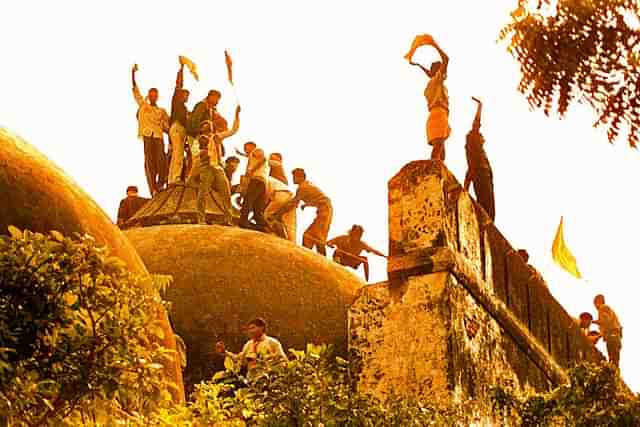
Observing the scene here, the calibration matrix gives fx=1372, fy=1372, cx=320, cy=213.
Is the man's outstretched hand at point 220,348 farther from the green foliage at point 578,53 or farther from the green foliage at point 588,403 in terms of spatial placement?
the green foliage at point 578,53

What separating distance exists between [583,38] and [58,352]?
2783mm

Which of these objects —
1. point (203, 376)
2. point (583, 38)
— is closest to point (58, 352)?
point (583, 38)

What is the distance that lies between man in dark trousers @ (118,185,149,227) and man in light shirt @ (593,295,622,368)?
5243mm

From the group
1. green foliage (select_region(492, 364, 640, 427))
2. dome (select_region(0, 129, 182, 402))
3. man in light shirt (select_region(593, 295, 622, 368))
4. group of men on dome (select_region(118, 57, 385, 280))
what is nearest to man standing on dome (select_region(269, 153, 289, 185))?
group of men on dome (select_region(118, 57, 385, 280))

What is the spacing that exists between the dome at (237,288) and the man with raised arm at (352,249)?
5.24 feet

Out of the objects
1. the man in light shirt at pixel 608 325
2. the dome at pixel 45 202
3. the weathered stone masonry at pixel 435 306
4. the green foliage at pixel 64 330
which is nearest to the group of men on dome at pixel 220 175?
the man in light shirt at pixel 608 325

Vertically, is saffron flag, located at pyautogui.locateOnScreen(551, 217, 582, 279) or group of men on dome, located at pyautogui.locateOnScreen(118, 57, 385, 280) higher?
group of men on dome, located at pyautogui.locateOnScreen(118, 57, 385, 280)

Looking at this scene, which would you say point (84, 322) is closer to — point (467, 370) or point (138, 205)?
Answer: point (467, 370)

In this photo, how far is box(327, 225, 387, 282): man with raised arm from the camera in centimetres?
1539

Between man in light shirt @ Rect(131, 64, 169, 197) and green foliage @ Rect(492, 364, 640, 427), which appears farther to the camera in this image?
man in light shirt @ Rect(131, 64, 169, 197)

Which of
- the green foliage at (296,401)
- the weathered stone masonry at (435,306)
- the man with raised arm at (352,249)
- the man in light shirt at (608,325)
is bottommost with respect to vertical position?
the green foliage at (296,401)

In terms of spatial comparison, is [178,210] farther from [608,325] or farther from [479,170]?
[608,325]

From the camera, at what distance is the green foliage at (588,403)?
7.85 metres

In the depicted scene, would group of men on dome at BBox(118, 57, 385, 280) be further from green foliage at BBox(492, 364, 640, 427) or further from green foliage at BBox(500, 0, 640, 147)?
green foliage at BBox(500, 0, 640, 147)
